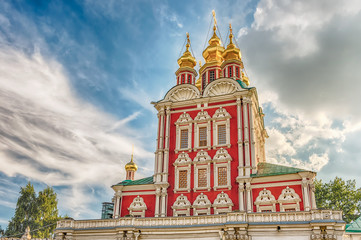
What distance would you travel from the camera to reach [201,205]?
91.9 ft

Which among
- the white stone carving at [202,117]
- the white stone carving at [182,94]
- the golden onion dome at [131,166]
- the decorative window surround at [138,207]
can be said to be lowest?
the decorative window surround at [138,207]

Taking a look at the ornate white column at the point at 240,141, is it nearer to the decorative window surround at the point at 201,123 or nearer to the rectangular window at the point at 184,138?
the decorative window surround at the point at 201,123

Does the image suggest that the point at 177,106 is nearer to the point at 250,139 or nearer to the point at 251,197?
the point at 250,139

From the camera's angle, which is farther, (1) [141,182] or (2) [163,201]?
(1) [141,182]

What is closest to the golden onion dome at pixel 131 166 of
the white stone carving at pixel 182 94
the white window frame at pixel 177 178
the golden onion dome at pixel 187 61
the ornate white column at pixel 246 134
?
the white window frame at pixel 177 178

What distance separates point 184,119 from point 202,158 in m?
4.40

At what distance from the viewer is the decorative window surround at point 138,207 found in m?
29.3

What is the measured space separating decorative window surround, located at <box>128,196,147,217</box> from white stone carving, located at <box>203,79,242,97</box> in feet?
37.4

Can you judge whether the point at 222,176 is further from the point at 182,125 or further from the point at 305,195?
the point at 305,195

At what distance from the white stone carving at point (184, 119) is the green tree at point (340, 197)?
880 inches

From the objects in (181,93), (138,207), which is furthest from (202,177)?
(181,93)

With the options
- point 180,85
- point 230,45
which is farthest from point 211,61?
point 180,85

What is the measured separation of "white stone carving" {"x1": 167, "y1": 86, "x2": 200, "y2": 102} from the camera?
33.4 metres

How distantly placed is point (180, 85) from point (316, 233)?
1926cm
